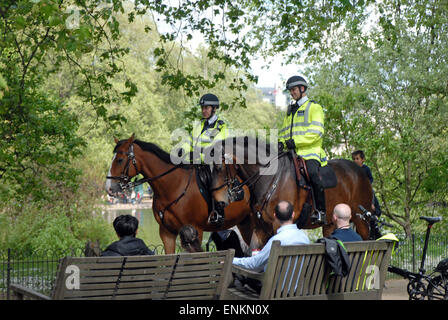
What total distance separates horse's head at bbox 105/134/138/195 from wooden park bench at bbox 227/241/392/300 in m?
3.64

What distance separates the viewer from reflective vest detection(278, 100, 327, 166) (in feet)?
28.1

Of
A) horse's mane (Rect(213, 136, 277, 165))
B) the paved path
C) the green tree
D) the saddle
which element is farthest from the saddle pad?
Answer: the green tree

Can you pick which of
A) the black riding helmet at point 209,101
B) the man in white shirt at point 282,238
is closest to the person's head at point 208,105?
the black riding helmet at point 209,101

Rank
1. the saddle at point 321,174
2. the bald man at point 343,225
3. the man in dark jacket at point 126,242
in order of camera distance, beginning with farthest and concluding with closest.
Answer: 1. the saddle at point 321,174
2. the bald man at point 343,225
3. the man in dark jacket at point 126,242

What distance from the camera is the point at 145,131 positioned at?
38438 mm

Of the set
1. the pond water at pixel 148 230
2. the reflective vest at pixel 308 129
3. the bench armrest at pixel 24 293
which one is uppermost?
the reflective vest at pixel 308 129

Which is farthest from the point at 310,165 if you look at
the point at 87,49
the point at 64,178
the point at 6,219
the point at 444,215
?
the point at 6,219

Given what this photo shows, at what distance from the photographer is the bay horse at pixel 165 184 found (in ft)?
28.2

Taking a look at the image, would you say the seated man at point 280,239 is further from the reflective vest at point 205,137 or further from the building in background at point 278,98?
the building in background at point 278,98

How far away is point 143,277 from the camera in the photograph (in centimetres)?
467

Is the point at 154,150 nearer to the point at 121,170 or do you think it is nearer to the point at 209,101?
the point at 121,170

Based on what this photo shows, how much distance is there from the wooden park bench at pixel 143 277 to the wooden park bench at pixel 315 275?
290 millimetres
